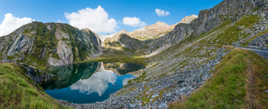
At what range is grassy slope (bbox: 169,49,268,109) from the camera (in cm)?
1130

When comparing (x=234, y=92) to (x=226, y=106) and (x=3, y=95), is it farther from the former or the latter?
(x=3, y=95)

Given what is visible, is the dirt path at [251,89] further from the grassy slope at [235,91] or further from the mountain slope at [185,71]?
the mountain slope at [185,71]

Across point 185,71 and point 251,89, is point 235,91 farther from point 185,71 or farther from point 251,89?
point 185,71

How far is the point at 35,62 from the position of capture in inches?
6550

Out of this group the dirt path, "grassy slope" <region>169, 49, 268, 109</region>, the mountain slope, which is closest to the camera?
the dirt path

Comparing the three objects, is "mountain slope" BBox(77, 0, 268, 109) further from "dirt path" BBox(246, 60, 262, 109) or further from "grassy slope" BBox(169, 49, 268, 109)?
"dirt path" BBox(246, 60, 262, 109)

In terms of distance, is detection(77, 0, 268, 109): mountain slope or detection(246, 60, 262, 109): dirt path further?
detection(77, 0, 268, 109): mountain slope

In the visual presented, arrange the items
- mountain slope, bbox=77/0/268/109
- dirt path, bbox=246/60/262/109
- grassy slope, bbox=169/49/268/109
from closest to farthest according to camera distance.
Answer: dirt path, bbox=246/60/262/109, grassy slope, bbox=169/49/268/109, mountain slope, bbox=77/0/268/109

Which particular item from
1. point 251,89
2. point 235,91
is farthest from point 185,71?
point 251,89

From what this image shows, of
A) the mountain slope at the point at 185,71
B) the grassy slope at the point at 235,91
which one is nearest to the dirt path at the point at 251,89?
the grassy slope at the point at 235,91

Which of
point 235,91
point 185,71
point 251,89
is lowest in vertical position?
point 185,71

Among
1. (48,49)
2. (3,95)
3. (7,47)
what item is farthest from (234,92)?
(7,47)

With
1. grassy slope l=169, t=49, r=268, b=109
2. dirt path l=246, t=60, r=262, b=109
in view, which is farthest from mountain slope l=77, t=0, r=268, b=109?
dirt path l=246, t=60, r=262, b=109

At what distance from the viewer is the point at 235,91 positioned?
12.6 metres
